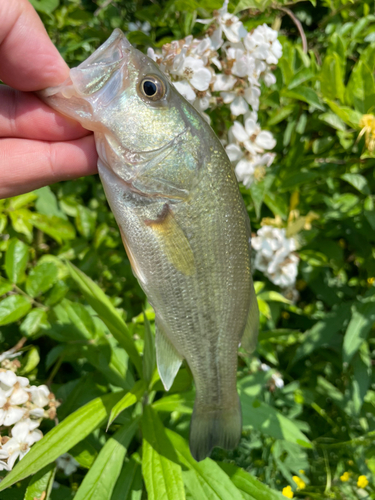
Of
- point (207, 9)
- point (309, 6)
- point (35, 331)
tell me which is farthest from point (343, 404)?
point (309, 6)

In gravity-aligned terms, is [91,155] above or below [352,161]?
above

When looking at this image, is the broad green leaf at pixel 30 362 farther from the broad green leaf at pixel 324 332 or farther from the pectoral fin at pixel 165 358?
the broad green leaf at pixel 324 332

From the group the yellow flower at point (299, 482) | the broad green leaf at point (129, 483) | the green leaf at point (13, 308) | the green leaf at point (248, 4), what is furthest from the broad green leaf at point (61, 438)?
the green leaf at point (248, 4)

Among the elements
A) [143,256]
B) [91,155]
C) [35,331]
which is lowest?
[35,331]

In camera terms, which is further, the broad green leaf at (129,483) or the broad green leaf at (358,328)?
the broad green leaf at (358,328)

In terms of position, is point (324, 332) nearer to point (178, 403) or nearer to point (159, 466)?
point (178, 403)

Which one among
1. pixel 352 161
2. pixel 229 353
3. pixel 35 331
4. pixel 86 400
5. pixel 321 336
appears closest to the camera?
pixel 229 353

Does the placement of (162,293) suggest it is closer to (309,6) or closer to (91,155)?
(91,155)
